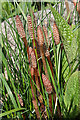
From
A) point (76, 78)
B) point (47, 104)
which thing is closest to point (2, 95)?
point (47, 104)

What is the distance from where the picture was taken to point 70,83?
468 millimetres

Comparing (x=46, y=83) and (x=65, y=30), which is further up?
(x=65, y=30)

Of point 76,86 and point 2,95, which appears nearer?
point 76,86

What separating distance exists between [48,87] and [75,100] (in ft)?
0.36

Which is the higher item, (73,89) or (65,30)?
(65,30)

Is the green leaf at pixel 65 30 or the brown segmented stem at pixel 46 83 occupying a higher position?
the green leaf at pixel 65 30

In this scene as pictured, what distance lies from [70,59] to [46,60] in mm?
77

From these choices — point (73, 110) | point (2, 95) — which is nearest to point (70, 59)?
point (73, 110)

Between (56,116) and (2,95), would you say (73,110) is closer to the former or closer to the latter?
(56,116)

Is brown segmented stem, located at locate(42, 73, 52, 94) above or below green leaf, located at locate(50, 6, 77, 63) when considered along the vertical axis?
below

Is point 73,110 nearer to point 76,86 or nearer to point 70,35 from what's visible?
point 76,86

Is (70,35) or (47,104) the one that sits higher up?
(70,35)

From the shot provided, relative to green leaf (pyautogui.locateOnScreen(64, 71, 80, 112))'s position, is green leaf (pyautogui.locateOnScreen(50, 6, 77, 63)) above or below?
above

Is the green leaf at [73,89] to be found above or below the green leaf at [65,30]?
below
